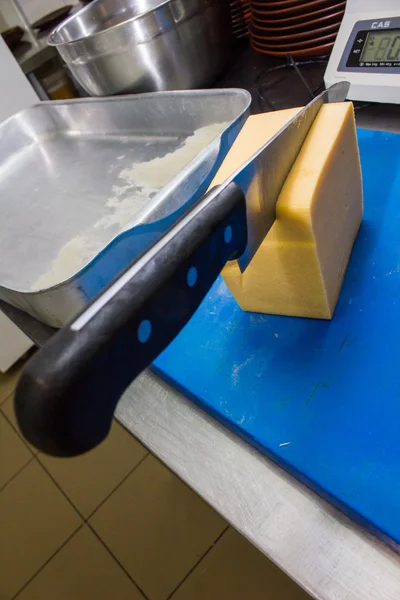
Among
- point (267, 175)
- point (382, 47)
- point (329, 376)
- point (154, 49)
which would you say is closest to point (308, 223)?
point (267, 175)

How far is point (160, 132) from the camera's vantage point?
0.89m

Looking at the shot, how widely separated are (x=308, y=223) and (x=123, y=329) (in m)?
0.23

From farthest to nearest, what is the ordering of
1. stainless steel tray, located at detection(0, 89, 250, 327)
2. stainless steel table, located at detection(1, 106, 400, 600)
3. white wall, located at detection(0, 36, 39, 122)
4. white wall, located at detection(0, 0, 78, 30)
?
white wall, located at detection(0, 0, 78, 30), white wall, located at detection(0, 36, 39, 122), stainless steel tray, located at detection(0, 89, 250, 327), stainless steel table, located at detection(1, 106, 400, 600)

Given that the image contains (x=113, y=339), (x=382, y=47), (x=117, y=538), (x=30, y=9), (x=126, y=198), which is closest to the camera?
(x=113, y=339)

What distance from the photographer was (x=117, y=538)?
1.16 metres

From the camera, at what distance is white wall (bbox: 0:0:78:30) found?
1.51m

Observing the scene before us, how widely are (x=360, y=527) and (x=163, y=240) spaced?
0.30 meters

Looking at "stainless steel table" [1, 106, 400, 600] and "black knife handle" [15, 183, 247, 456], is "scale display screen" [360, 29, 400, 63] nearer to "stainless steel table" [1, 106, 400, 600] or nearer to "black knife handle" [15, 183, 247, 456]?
"black knife handle" [15, 183, 247, 456]

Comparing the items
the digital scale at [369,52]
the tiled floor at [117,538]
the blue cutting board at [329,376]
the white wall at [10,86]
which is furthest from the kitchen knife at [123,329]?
the white wall at [10,86]

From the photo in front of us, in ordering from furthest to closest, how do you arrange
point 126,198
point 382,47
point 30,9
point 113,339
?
1. point 30,9
2. point 126,198
3. point 382,47
4. point 113,339

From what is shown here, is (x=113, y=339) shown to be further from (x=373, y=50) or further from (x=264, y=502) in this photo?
(x=373, y=50)

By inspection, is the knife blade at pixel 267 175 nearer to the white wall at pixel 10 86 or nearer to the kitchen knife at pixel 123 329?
the kitchen knife at pixel 123 329

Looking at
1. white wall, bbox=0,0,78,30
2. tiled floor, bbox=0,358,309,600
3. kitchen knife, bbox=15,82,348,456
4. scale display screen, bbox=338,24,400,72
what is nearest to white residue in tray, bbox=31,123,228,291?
scale display screen, bbox=338,24,400,72

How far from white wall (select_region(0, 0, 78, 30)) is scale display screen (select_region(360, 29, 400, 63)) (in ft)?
4.57
